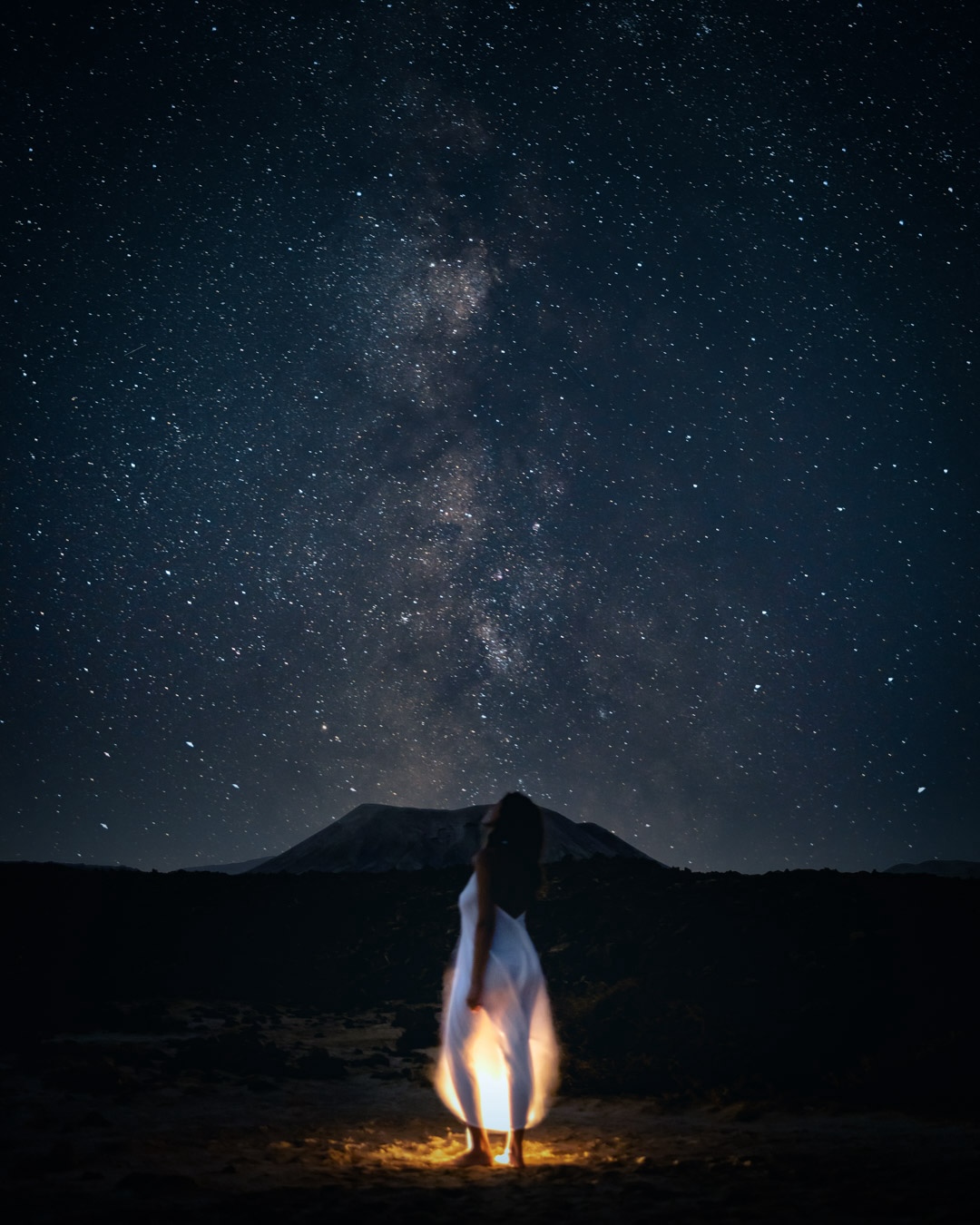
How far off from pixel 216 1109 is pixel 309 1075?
214 cm

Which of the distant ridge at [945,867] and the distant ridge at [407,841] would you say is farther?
the distant ridge at [945,867]

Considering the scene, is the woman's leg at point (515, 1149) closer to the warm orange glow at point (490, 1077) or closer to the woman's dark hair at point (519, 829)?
the warm orange glow at point (490, 1077)

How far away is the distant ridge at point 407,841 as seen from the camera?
63156 millimetres

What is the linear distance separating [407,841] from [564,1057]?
188ft

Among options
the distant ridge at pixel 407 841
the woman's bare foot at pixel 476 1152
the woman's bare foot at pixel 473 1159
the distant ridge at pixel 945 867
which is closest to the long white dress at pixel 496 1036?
the woman's bare foot at pixel 476 1152

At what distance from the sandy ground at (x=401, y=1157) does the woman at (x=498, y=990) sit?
328 mm

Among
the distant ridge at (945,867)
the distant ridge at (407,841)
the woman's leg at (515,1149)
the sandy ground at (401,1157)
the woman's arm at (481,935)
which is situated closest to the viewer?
the sandy ground at (401,1157)

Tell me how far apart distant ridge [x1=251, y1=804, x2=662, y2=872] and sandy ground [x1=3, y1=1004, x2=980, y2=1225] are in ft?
174

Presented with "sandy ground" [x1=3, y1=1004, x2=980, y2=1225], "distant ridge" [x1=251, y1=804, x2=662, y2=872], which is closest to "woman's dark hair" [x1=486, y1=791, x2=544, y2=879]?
"sandy ground" [x1=3, y1=1004, x2=980, y2=1225]

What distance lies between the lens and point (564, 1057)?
10070 mm

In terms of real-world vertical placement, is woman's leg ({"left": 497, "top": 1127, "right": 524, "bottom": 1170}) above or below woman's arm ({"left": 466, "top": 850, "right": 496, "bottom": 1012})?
below

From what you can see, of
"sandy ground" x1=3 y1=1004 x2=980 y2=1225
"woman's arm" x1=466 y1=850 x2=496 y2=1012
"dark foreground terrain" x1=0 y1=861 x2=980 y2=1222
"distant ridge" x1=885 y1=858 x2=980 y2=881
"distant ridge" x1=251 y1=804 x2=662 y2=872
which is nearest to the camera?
"sandy ground" x1=3 y1=1004 x2=980 y2=1225

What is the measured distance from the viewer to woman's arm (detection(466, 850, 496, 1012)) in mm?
4996

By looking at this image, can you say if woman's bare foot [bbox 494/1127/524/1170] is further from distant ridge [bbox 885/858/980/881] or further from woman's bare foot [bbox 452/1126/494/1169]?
distant ridge [bbox 885/858/980/881]
